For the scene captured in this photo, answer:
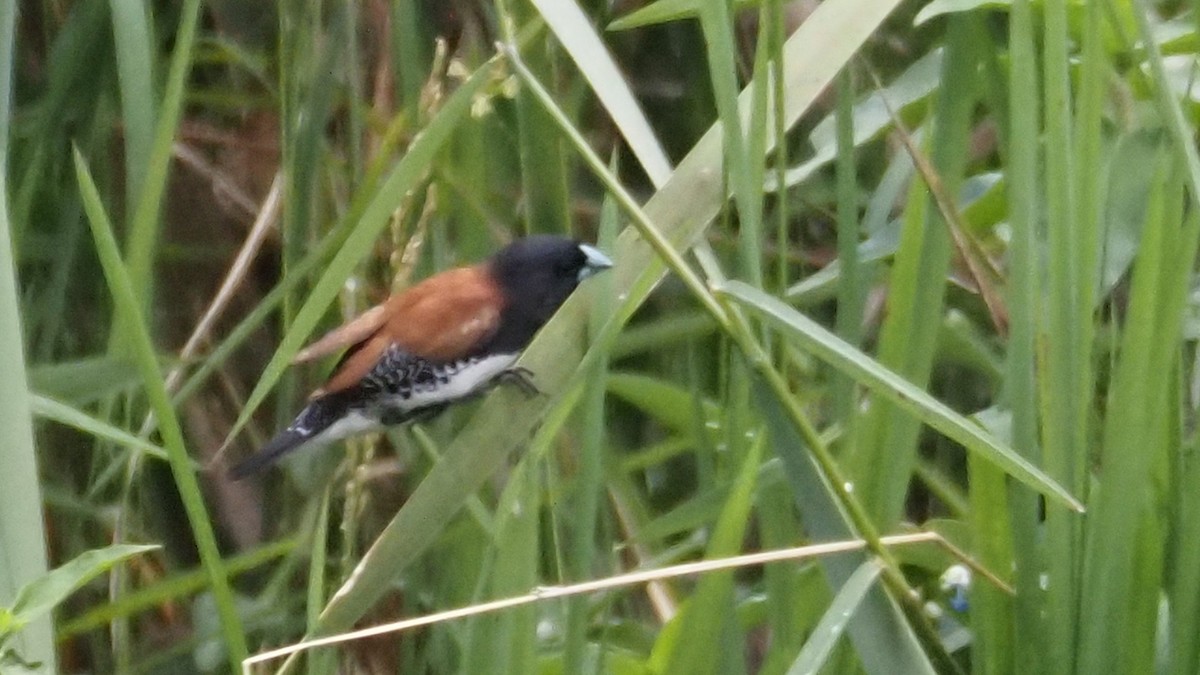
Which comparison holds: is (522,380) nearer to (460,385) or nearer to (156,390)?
(156,390)

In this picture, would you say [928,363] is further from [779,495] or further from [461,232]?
[461,232]

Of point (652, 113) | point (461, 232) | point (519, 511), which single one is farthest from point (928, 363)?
point (652, 113)

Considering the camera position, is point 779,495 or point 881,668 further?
point 779,495

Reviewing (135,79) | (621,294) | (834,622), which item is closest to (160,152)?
(135,79)

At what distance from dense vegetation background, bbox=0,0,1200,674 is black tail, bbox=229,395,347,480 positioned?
0.19 feet

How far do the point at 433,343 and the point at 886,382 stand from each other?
3.05 feet

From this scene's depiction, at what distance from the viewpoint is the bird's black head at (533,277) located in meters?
1.29

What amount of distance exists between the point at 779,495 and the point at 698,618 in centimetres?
14

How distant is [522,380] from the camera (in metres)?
0.98

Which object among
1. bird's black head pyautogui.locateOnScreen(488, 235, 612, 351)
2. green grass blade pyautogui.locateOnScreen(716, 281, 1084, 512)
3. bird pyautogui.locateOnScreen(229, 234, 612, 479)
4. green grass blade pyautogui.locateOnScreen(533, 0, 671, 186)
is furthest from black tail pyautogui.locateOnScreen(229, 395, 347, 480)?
green grass blade pyautogui.locateOnScreen(716, 281, 1084, 512)

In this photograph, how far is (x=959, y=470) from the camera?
134 centimetres

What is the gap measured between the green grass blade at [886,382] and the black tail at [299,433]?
76 cm

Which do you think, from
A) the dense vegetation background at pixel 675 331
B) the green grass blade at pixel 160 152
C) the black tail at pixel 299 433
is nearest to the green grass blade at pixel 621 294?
the dense vegetation background at pixel 675 331

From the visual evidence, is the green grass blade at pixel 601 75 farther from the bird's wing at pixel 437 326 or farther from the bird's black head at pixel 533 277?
the bird's wing at pixel 437 326
